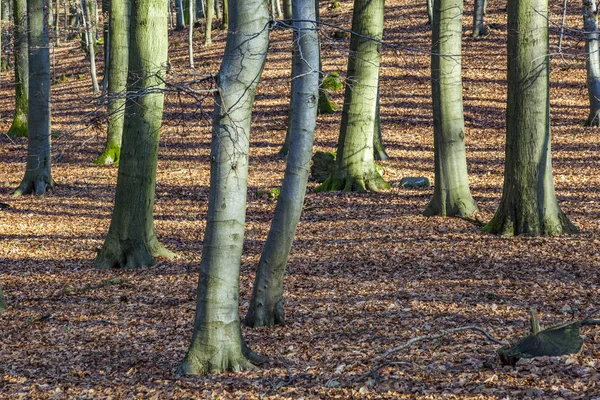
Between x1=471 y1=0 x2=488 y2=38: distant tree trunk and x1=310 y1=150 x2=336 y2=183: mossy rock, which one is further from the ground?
x1=471 y1=0 x2=488 y2=38: distant tree trunk

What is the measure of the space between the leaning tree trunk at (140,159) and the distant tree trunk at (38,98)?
540 cm

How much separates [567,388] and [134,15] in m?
8.32

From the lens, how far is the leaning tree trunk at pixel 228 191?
5.73 m

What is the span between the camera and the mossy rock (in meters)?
16.4

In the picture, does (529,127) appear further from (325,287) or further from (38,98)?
(38,98)

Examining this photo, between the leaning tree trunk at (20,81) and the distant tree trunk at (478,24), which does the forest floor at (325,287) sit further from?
the distant tree trunk at (478,24)

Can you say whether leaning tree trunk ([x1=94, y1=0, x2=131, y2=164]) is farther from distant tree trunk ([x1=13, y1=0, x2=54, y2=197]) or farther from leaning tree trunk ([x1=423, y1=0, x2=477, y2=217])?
leaning tree trunk ([x1=423, y1=0, x2=477, y2=217])

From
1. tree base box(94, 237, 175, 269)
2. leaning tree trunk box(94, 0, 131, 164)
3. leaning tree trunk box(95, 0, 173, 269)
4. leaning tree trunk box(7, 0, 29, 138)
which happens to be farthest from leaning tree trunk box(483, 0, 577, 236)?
leaning tree trunk box(7, 0, 29, 138)

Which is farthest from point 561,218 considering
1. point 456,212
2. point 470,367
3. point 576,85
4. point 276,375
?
point 576,85

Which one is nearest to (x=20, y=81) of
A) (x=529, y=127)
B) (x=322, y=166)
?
(x=322, y=166)

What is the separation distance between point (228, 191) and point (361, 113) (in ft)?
29.0

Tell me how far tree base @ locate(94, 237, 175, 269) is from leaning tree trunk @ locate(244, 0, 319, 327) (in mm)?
3940

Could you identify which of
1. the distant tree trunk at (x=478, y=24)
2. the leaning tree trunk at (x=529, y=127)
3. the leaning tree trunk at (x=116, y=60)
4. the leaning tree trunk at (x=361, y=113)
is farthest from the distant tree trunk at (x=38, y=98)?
the distant tree trunk at (x=478, y=24)

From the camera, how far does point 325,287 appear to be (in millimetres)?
9398
